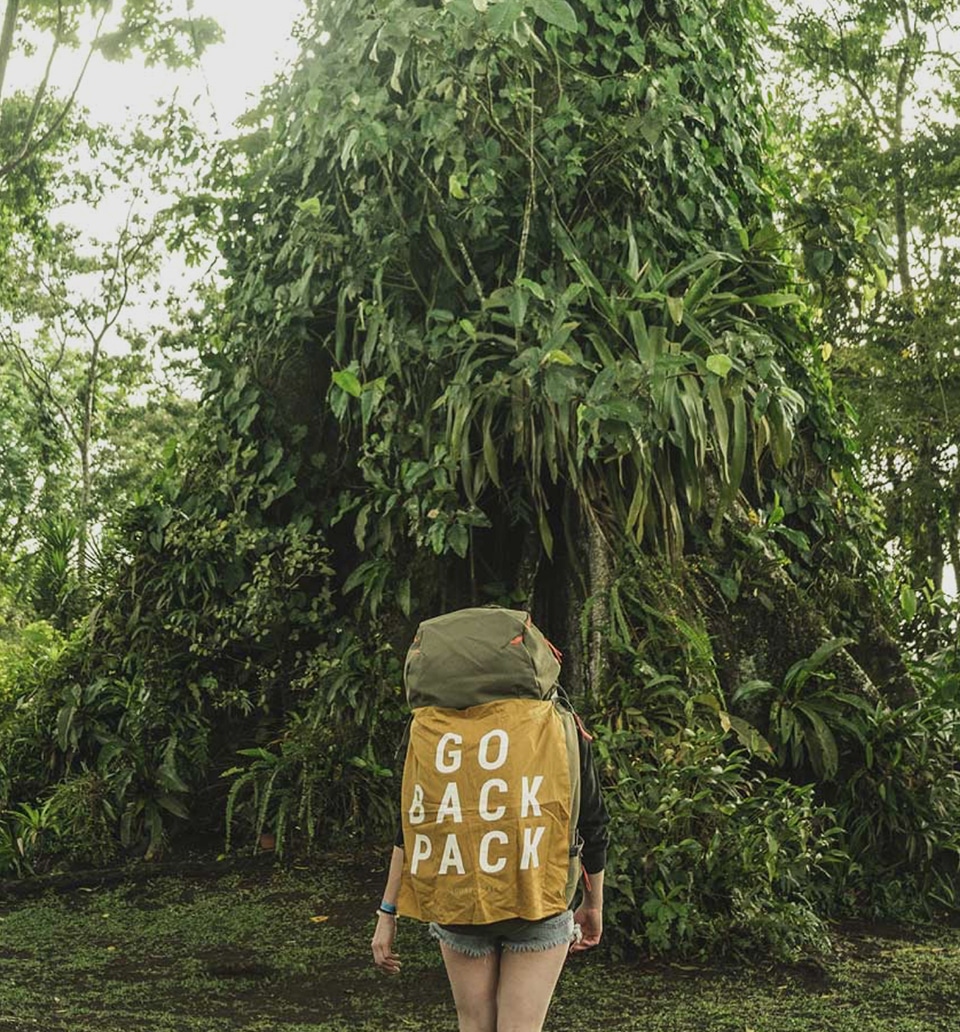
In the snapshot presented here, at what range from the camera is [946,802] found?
20.6 feet

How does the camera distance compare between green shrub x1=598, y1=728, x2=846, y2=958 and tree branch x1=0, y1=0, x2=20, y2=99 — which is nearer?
green shrub x1=598, y1=728, x2=846, y2=958

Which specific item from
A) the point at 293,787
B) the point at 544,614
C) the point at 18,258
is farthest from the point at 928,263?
the point at 18,258

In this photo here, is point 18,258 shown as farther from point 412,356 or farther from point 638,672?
point 638,672

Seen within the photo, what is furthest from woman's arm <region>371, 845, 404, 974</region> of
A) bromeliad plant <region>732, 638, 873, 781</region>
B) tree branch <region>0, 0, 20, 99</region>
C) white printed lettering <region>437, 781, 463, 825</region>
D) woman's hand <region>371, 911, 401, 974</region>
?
tree branch <region>0, 0, 20, 99</region>

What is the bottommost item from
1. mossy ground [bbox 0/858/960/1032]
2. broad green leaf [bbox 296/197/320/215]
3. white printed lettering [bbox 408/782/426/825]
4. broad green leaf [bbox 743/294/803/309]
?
mossy ground [bbox 0/858/960/1032]

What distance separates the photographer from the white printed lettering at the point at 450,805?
2584 millimetres

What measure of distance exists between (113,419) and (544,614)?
23.1 metres

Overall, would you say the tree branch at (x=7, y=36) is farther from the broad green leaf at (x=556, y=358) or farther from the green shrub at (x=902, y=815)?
the green shrub at (x=902, y=815)

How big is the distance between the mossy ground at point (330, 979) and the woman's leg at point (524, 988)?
6.19 feet

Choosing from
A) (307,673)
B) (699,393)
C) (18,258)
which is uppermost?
(18,258)

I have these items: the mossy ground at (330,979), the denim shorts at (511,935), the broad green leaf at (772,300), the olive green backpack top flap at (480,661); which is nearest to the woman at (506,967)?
the denim shorts at (511,935)

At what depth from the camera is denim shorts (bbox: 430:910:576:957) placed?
8.56 ft

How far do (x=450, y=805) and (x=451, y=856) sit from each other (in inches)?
4.2

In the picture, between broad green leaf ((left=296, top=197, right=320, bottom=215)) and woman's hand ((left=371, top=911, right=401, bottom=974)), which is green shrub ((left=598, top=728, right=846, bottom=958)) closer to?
woman's hand ((left=371, top=911, right=401, bottom=974))
